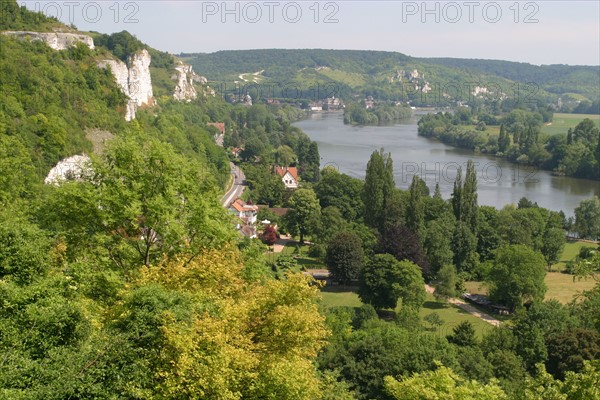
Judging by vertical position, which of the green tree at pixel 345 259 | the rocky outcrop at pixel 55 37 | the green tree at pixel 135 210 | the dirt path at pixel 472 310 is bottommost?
the dirt path at pixel 472 310

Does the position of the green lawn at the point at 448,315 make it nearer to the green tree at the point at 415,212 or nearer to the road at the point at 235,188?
the green tree at the point at 415,212

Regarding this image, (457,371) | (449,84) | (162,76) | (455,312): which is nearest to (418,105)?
(449,84)

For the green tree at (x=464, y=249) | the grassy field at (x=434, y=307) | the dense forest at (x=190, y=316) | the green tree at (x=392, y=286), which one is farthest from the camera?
the green tree at (x=464, y=249)

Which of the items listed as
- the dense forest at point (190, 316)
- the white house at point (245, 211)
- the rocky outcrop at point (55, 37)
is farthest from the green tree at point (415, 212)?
the rocky outcrop at point (55, 37)

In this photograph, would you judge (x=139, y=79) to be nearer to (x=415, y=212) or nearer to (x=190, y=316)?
(x=415, y=212)

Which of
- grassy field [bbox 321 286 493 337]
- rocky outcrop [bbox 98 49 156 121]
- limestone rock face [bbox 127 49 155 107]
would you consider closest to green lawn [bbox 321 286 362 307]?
grassy field [bbox 321 286 493 337]

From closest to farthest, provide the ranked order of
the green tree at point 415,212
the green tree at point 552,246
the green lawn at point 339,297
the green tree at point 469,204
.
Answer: the green lawn at point 339,297 → the green tree at point 415,212 → the green tree at point 469,204 → the green tree at point 552,246
